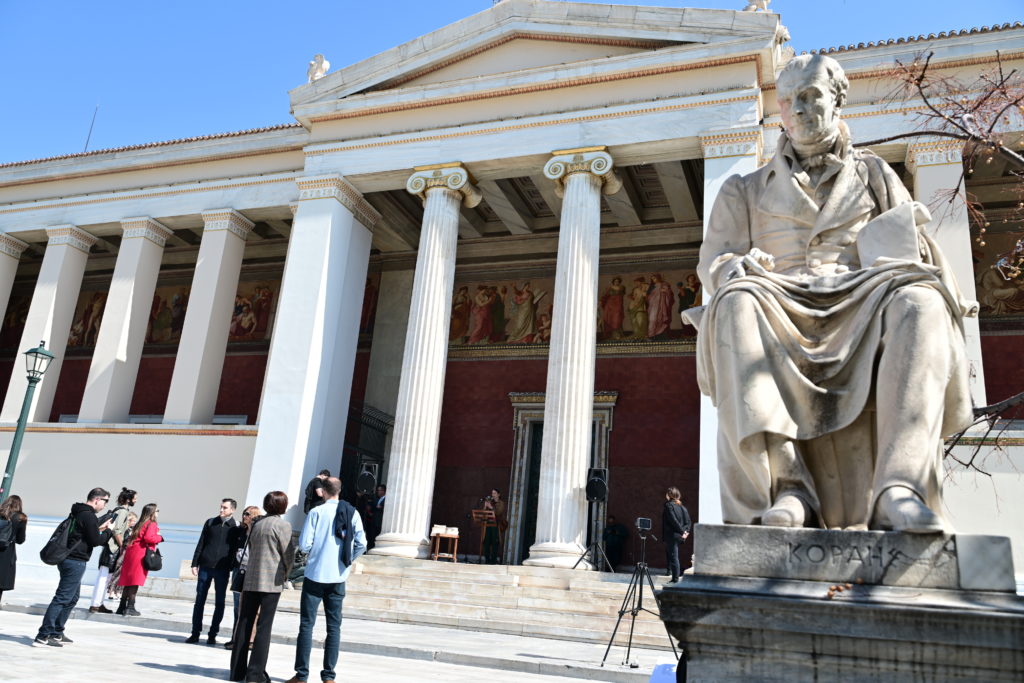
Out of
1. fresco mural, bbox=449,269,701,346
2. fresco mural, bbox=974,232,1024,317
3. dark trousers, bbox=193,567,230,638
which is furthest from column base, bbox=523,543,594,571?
fresco mural, bbox=974,232,1024,317

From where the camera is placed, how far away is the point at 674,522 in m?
12.1

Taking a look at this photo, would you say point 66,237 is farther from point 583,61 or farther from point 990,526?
point 990,526

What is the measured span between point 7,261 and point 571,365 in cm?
1543

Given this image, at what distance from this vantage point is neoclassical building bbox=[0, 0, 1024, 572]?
1427 centimetres

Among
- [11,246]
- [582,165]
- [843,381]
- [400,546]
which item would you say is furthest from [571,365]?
[11,246]

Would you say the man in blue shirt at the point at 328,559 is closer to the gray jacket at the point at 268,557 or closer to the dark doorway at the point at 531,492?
the gray jacket at the point at 268,557

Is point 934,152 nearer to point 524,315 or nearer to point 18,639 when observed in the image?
point 524,315

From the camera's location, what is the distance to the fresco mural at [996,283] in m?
16.1

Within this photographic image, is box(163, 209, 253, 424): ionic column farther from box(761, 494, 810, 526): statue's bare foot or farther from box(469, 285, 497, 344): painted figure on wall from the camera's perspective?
box(761, 494, 810, 526): statue's bare foot

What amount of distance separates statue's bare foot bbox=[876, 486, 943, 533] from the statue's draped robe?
0.06 metres

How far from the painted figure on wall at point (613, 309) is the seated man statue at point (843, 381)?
15787 millimetres

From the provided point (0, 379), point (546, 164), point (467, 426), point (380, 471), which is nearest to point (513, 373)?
point (467, 426)

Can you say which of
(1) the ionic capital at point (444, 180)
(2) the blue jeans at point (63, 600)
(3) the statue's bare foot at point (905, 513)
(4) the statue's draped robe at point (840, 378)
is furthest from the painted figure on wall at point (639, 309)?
(3) the statue's bare foot at point (905, 513)

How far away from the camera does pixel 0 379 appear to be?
2431 centimetres
